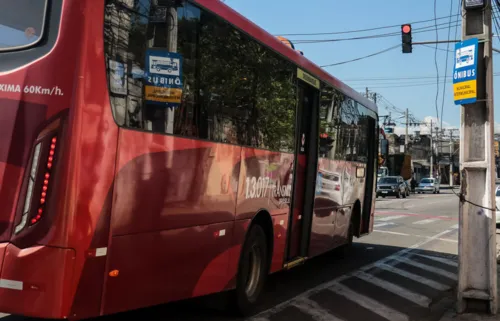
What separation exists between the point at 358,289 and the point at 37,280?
5601 mm

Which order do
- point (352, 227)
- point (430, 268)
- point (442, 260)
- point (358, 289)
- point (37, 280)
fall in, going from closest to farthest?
point (37, 280) → point (358, 289) → point (430, 268) → point (352, 227) → point (442, 260)

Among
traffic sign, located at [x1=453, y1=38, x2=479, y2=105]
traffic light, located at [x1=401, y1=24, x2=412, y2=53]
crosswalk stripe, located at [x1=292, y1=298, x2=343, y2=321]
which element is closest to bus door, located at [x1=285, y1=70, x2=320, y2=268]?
crosswalk stripe, located at [x1=292, y1=298, x2=343, y2=321]

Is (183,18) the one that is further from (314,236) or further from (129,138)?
(314,236)

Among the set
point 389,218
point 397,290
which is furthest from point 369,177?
point 389,218

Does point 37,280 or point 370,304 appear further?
point 370,304

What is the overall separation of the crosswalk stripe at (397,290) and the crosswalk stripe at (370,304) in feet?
2.16

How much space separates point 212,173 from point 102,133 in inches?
59.9

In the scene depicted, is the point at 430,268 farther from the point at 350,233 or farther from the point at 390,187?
the point at 390,187

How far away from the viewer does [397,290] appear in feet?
26.5

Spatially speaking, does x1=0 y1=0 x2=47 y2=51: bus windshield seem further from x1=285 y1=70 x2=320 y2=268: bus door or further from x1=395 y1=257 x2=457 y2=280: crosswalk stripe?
x1=395 y1=257 x2=457 y2=280: crosswalk stripe

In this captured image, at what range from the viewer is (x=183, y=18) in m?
4.50

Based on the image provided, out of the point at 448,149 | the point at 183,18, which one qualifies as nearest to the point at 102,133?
the point at 183,18

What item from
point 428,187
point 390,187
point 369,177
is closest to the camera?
point 369,177

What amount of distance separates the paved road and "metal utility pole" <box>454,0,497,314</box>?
0.83 metres
